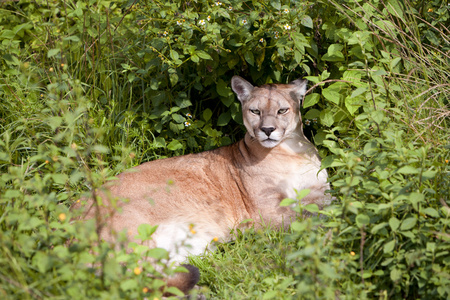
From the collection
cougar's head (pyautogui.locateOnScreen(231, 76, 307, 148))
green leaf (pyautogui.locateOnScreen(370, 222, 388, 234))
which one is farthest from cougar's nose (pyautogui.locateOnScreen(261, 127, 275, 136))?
green leaf (pyautogui.locateOnScreen(370, 222, 388, 234))

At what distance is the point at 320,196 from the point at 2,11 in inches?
A: 169

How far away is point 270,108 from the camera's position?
4.62m

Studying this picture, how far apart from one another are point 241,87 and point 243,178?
2.94 feet

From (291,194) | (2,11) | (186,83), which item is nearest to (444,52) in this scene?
(291,194)

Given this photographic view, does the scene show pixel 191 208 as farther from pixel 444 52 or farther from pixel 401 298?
pixel 444 52

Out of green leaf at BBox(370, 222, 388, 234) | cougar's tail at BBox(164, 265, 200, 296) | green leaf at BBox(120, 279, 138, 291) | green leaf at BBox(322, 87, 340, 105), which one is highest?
green leaf at BBox(120, 279, 138, 291)

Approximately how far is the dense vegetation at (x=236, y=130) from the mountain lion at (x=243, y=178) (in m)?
0.21

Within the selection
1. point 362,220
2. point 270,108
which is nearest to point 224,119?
point 270,108

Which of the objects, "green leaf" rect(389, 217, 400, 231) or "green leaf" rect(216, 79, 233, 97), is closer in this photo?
"green leaf" rect(389, 217, 400, 231)

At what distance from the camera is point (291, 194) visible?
4.57m

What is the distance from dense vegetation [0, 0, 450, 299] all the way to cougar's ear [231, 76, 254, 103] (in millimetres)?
172

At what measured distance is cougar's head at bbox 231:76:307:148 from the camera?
451 cm

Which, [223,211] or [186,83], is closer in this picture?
[223,211]

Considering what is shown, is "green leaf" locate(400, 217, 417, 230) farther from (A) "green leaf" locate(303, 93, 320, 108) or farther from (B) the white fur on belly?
(A) "green leaf" locate(303, 93, 320, 108)
